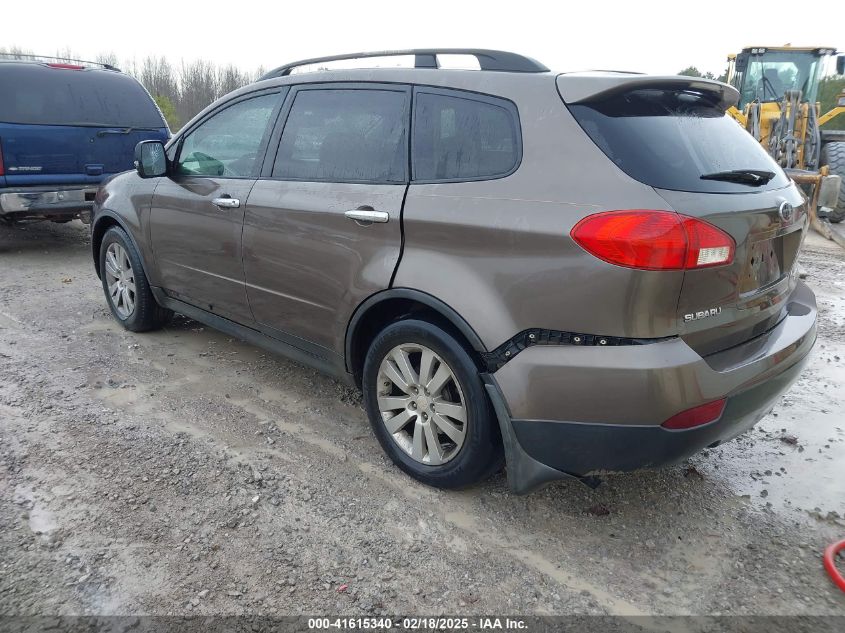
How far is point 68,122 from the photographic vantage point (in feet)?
22.7

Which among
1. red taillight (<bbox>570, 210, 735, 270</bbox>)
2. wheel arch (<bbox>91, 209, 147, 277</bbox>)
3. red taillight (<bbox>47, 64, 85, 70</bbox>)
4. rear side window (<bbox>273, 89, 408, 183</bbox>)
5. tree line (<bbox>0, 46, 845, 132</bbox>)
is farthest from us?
tree line (<bbox>0, 46, 845, 132</bbox>)

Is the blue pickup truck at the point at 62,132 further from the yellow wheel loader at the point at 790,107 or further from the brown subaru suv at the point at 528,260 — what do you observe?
the yellow wheel loader at the point at 790,107

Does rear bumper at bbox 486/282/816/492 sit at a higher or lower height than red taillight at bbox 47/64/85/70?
lower

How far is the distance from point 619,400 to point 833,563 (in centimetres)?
112

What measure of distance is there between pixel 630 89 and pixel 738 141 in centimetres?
69

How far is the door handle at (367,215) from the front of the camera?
2854mm

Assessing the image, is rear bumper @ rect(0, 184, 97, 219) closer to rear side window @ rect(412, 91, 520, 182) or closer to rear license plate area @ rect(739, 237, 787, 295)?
rear side window @ rect(412, 91, 520, 182)

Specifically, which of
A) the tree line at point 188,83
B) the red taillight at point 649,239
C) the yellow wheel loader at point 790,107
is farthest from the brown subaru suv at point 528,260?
the tree line at point 188,83

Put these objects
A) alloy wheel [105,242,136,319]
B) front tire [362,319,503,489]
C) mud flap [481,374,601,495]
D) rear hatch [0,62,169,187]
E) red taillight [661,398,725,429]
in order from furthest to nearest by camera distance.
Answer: rear hatch [0,62,169,187] < alloy wheel [105,242,136,319] < front tire [362,319,503,489] < mud flap [481,374,601,495] < red taillight [661,398,725,429]

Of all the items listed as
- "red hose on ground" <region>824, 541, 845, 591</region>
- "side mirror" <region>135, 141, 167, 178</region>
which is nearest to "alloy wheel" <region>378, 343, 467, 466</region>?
"red hose on ground" <region>824, 541, 845, 591</region>

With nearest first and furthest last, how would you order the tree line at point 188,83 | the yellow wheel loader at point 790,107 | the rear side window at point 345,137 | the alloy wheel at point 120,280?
1. the rear side window at point 345,137
2. the alloy wheel at point 120,280
3. the yellow wheel loader at point 790,107
4. the tree line at point 188,83

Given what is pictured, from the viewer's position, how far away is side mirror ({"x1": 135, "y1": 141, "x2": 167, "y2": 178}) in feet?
13.5

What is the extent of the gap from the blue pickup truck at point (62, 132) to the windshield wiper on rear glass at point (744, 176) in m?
6.56

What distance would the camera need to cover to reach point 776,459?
3275 millimetres
